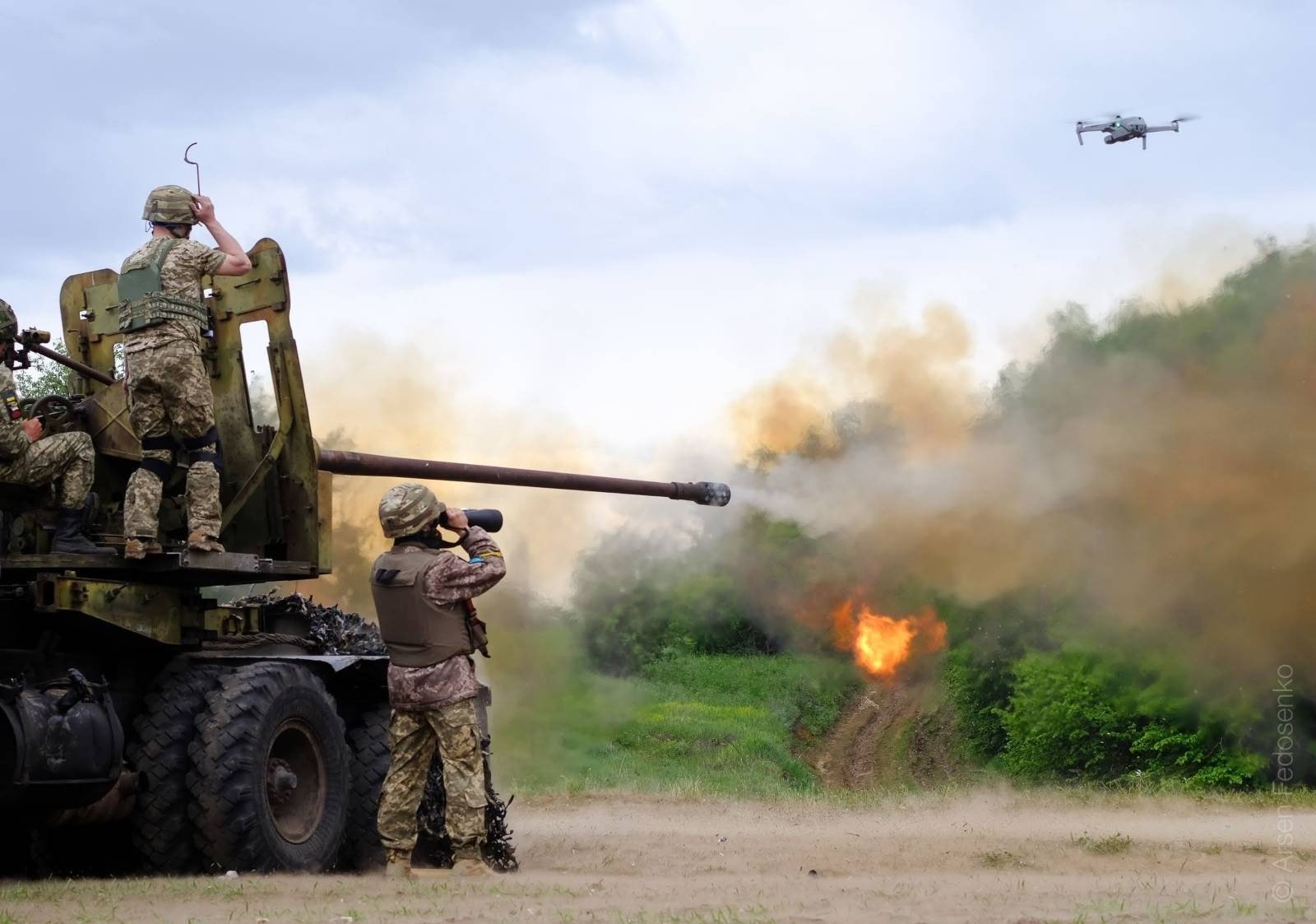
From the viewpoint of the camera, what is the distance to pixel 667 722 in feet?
112

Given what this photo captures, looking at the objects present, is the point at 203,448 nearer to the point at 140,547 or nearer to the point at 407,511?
the point at 140,547

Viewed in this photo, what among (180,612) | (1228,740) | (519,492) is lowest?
(1228,740)

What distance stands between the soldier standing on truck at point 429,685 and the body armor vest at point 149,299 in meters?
1.61

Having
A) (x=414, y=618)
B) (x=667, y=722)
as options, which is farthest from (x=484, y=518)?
(x=667, y=722)

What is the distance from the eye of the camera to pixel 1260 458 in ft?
62.1

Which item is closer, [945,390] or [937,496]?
[937,496]

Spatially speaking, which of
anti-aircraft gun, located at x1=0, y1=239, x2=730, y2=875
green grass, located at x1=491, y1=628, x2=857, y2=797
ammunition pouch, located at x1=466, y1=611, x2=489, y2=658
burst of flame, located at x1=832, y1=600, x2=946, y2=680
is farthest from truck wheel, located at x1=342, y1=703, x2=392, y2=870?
burst of flame, located at x1=832, y1=600, x2=946, y2=680

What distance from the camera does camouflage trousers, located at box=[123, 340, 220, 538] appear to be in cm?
949

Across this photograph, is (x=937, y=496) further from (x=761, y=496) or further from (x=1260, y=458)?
(x=1260, y=458)

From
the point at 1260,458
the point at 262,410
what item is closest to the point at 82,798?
the point at 262,410

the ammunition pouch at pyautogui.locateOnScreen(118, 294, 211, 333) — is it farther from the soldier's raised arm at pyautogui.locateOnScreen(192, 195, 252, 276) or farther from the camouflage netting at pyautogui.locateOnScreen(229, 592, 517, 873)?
the camouflage netting at pyautogui.locateOnScreen(229, 592, 517, 873)

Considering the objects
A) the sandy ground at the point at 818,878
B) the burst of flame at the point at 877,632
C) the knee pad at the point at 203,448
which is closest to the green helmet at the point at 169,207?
the knee pad at the point at 203,448

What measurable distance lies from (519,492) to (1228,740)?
11.9 m

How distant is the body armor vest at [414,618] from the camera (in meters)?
9.30
